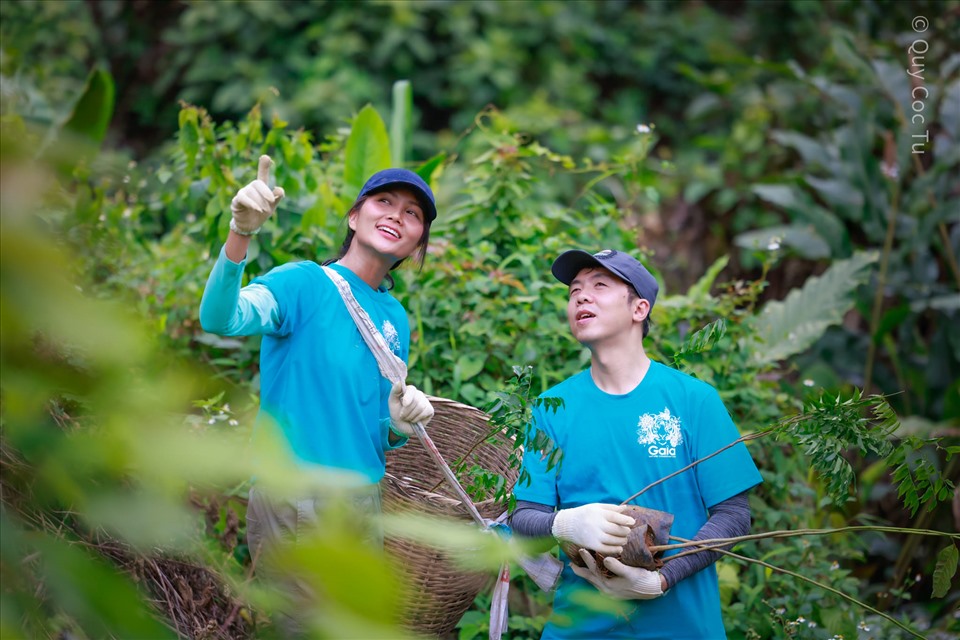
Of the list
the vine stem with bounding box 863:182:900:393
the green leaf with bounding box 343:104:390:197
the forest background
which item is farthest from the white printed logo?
the vine stem with bounding box 863:182:900:393

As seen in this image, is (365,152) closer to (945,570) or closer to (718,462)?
(718,462)

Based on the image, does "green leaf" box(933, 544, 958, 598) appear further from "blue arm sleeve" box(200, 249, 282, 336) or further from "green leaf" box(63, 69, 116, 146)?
"green leaf" box(63, 69, 116, 146)

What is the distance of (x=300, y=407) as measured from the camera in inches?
81.3

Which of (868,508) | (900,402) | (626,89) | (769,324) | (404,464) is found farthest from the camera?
(626,89)

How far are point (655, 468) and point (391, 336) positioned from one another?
2.22 ft

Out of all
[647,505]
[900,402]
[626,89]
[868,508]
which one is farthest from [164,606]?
[626,89]

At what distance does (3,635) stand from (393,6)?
5.31 meters

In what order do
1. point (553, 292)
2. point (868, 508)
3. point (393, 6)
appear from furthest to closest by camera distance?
1. point (393, 6)
2. point (868, 508)
3. point (553, 292)

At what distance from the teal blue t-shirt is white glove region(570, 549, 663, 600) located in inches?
20.6

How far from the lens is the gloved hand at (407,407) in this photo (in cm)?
206

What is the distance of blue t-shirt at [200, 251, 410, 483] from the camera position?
6.71 ft

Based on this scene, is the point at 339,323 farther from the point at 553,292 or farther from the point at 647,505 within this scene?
the point at 553,292

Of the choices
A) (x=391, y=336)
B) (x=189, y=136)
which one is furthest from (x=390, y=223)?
(x=189, y=136)

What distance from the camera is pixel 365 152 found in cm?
330
